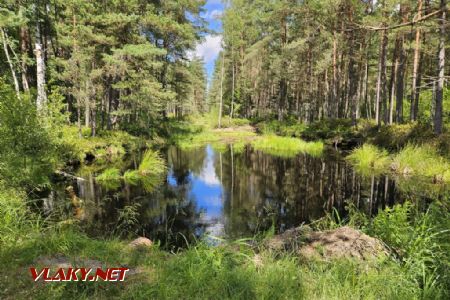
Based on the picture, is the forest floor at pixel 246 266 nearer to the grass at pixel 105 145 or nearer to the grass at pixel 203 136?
the grass at pixel 105 145

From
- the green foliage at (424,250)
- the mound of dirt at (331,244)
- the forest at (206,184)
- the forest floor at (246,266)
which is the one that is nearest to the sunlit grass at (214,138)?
the forest at (206,184)

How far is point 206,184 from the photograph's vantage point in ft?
42.2

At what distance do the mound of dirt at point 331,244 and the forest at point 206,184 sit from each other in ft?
0.07

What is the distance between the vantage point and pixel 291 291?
3.25 m

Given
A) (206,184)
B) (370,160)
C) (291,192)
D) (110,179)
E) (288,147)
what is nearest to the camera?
(291,192)

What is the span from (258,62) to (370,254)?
4019 centimetres

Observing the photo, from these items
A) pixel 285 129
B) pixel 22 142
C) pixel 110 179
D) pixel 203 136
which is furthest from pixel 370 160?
pixel 203 136

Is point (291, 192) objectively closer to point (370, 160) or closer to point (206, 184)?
point (206, 184)

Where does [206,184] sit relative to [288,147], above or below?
below

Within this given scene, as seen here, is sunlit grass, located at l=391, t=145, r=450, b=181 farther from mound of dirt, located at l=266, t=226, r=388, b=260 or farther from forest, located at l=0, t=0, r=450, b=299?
mound of dirt, located at l=266, t=226, r=388, b=260

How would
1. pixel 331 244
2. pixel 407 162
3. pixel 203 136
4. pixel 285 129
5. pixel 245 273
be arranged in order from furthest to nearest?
pixel 285 129
pixel 203 136
pixel 407 162
pixel 331 244
pixel 245 273

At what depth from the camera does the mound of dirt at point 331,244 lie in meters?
3.96

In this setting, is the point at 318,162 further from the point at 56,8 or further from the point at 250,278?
the point at 56,8

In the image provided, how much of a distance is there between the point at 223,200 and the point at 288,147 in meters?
11.9
